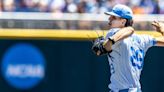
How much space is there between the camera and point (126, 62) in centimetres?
561

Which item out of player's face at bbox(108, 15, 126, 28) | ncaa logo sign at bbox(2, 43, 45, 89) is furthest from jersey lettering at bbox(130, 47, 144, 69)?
ncaa logo sign at bbox(2, 43, 45, 89)

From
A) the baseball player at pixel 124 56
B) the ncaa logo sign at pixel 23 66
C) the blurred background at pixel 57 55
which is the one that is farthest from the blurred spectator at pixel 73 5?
the baseball player at pixel 124 56

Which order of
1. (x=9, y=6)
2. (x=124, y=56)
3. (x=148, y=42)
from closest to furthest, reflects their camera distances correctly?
(x=124, y=56) < (x=148, y=42) < (x=9, y=6)

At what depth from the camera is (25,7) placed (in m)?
9.19

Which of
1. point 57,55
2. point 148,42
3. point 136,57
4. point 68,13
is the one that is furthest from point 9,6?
point 136,57

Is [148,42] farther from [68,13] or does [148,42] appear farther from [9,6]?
[9,6]

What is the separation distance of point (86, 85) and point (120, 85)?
363 cm

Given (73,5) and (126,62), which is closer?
(126,62)

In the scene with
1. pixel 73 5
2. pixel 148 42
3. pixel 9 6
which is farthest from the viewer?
pixel 73 5

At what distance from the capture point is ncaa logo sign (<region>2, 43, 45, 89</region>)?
926 cm

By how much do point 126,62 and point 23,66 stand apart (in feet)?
12.8

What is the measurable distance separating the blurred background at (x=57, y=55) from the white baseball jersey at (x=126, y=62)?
11.0ft

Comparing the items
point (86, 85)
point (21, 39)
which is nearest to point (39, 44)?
point (21, 39)

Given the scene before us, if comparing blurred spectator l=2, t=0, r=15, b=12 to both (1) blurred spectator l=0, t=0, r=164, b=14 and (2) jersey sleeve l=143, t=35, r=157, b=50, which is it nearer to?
(1) blurred spectator l=0, t=0, r=164, b=14
